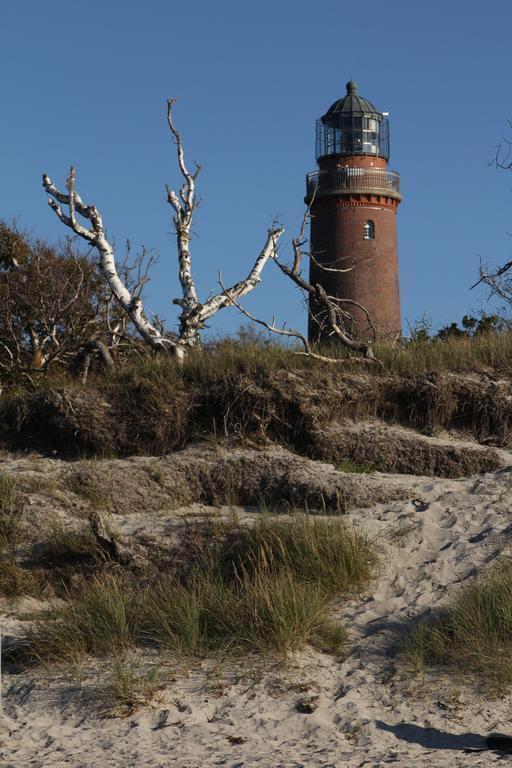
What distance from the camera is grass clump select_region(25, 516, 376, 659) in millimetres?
7523

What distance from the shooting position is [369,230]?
31562mm

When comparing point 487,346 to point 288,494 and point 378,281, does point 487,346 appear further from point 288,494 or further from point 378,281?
point 378,281

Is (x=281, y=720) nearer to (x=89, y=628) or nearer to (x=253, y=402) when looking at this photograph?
(x=89, y=628)

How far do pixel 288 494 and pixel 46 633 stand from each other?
3.39 m

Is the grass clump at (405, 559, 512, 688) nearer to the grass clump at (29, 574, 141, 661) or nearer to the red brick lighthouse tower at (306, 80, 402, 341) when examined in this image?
the grass clump at (29, 574, 141, 661)

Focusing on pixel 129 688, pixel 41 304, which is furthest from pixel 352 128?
pixel 129 688

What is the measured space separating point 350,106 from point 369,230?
427 centimetres

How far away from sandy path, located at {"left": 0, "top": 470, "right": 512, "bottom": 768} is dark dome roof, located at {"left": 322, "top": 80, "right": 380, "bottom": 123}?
2615 centimetres

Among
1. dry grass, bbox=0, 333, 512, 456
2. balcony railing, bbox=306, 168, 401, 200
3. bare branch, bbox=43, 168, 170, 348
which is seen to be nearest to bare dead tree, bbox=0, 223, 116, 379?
bare branch, bbox=43, 168, 170, 348

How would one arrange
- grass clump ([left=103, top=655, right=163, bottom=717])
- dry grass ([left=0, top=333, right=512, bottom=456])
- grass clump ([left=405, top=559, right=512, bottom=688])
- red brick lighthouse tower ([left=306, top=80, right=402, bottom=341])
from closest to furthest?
grass clump ([left=103, top=655, right=163, bottom=717]) < grass clump ([left=405, top=559, right=512, bottom=688]) < dry grass ([left=0, top=333, right=512, bottom=456]) < red brick lighthouse tower ([left=306, top=80, right=402, bottom=341])

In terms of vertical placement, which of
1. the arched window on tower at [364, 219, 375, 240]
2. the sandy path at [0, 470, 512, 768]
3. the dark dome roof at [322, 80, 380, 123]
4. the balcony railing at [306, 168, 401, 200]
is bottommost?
the sandy path at [0, 470, 512, 768]

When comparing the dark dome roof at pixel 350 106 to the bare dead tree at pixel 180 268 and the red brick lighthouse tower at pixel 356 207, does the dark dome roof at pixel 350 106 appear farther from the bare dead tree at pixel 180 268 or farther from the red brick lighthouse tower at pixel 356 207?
the bare dead tree at pixel 180 268

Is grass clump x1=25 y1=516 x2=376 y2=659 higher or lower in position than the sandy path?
higher

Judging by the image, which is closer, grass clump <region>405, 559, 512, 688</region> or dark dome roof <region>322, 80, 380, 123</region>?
grass clump <region>405, 559, 512, 688</region>
